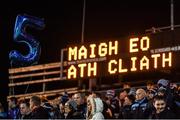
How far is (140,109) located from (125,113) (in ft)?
1.97

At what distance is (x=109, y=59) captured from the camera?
46.8ft

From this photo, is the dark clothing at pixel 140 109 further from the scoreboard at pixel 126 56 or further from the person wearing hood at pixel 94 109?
the scoreboard at pixel 126 56

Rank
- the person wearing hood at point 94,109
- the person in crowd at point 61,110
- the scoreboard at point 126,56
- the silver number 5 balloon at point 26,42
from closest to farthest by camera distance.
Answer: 1. the person wearing hood at point 94,109
2. the person in crowd at point 61,110
3. the scoreboard at point 126,56
4. the silver number 5 balloon at point 26,42

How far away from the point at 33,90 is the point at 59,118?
8.20m

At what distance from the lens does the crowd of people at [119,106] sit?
952cm

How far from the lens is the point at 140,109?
1049 centimetres

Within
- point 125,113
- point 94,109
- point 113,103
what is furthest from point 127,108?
point 94,109

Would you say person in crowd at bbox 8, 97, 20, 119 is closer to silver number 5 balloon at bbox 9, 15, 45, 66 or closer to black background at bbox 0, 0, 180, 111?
silver number 5 balloon at bbox 9, 15, 45, 66

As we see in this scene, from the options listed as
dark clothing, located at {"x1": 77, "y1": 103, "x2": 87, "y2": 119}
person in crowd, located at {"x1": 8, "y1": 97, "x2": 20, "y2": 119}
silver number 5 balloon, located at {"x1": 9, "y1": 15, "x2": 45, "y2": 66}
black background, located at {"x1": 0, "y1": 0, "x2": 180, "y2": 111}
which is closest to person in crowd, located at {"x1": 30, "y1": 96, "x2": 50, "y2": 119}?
dark clothing, located at {"x1": 77, "y1": 103, "x2": 87, "y2": 119}

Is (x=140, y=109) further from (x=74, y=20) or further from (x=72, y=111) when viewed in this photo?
(x=74, y=20)

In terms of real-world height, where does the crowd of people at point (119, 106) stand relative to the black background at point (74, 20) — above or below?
below

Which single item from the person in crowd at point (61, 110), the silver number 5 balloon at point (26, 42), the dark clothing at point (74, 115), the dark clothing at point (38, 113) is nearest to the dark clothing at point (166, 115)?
the dark clothing at point (74, 115)

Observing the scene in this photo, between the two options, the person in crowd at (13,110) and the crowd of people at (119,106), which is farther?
the person in crowd at (13,110)

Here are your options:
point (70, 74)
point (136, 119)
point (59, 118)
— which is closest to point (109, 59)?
point (70, 74)
